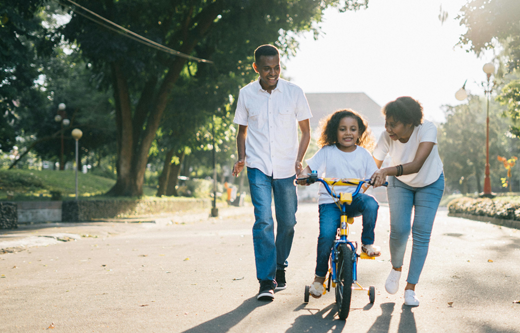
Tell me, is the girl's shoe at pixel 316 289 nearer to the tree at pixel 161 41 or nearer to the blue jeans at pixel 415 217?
the blue jeans at pixel 415 217

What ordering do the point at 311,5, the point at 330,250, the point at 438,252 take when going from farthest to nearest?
the point at 311,5 → the point at 438,252 → the point at 330,250

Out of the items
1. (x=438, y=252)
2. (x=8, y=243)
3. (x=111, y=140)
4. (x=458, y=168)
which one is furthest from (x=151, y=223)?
(x=458, y=168)

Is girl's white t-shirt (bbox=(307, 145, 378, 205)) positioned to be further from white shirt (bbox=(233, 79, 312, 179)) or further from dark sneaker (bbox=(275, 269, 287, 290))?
dark sneaker (bbox=(275, 269, 287, 290))

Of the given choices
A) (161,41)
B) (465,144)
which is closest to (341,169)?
(161,41)

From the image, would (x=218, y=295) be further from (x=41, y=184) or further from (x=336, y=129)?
(x=41, y=184)

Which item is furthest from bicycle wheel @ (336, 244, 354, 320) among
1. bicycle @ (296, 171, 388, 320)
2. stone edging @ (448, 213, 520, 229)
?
stone edging @ (448, 213, 520, 229)

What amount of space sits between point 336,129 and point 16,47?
1300 centimetres

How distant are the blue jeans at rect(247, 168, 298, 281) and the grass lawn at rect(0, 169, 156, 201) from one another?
13.6m

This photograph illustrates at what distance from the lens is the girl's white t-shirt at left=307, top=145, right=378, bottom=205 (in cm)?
461

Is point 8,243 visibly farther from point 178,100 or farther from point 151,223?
point 178,100

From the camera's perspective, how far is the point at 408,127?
15.2ft

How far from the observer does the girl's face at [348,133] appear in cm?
464

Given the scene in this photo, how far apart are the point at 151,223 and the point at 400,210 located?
512 inches

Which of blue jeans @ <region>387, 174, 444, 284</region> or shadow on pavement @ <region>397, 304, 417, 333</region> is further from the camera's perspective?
blue jeans @ <region>387, 174, 444, 284</region>
